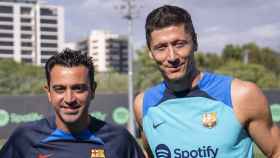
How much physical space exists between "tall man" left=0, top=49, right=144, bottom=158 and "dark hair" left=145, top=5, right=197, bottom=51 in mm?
485

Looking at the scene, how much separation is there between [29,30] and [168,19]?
13994 cm

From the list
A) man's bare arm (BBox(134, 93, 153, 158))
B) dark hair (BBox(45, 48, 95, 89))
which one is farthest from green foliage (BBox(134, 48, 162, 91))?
dark hair (BBox(45, 48, 95, 89))

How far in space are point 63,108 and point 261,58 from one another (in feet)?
260

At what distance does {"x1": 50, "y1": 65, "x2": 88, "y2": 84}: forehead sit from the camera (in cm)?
335

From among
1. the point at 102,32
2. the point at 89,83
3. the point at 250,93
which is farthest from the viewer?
the point at 102,32

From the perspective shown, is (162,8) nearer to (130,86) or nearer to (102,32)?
(130,86)

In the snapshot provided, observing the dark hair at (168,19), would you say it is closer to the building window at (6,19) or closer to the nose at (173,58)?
the nose at (173,58)

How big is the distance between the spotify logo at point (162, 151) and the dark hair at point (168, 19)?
0.62 metres

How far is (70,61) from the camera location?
3.42m

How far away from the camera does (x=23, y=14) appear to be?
13975 centimetres

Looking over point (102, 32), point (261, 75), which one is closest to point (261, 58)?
point (261, 75)

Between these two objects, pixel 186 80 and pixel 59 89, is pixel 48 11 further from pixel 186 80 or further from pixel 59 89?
pixel 186 80

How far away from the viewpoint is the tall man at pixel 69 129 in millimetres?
3348

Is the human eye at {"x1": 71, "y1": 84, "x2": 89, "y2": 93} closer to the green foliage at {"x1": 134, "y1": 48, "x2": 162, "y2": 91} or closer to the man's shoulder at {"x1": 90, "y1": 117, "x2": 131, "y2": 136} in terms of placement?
the man's shoulder at {"x1": 90, "y1": 117, "x2": 131, "y2": 136}
